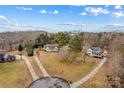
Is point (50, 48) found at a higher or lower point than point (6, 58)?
higher

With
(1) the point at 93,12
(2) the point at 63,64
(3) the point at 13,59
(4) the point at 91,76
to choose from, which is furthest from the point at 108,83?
(3) the point at 13,59

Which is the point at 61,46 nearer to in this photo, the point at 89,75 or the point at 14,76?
the point at 89,75

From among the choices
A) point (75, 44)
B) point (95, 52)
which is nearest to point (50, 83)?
point (75, 44)

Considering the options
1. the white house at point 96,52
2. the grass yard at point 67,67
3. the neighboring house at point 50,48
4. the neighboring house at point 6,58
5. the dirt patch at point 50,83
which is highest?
the neighboring house at point 50,48

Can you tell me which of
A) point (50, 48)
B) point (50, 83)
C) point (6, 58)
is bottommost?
point (50, 83)

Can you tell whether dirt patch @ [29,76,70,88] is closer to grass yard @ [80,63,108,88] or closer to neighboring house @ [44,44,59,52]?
grass yard @ [80,63,108,88]

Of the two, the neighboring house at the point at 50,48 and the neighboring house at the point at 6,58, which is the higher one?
the neighboring house at the point at 50,48

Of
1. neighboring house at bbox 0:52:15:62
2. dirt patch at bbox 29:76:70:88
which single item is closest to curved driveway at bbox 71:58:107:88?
dirt patch at bbox 29:76:70:88

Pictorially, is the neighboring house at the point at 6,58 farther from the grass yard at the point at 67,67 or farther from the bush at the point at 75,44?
the bush at the point at 75,44

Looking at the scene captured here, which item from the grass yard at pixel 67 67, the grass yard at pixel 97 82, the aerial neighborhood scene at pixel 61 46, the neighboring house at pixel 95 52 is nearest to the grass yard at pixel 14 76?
the aerial neighborhood scene at pixel 61 46
